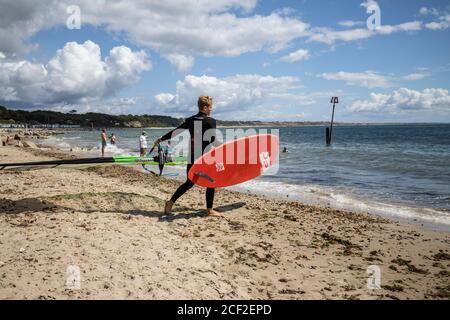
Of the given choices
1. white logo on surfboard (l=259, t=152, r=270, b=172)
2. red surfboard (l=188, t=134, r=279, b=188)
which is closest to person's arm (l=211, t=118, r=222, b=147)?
red surfboard (l=188, t=134, r=279, b=188)

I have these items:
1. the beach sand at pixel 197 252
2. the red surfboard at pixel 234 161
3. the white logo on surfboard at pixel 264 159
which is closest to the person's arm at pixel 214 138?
the red surfboard at pixel 234 161

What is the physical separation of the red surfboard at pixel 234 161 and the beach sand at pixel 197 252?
758 mm

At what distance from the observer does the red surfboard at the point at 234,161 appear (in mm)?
5773

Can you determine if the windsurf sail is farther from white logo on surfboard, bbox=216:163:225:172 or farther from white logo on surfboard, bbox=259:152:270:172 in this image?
white logo on surfboard, bbox=259:152:270:172

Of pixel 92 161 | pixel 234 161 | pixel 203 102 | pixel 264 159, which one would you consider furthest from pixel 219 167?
pixel 92 161

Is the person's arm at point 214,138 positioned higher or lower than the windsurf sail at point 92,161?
higher

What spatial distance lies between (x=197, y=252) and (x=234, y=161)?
112 inches

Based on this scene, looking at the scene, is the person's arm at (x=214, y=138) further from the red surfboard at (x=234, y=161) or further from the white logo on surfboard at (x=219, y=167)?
the white logo on surfboard at (x=219, y=167)

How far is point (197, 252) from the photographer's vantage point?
169 inches

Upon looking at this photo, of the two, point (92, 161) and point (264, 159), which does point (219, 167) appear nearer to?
point (264, 159)

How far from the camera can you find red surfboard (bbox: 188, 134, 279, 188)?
5.77 meters
